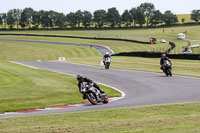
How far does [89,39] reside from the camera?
113m

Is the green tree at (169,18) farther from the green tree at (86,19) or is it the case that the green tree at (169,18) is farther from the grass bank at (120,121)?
the grass bank at (120,121)

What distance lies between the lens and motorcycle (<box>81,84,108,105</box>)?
1605 cm

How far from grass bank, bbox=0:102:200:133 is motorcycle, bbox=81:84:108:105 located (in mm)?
2705

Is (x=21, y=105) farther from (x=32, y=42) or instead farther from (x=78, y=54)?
(x=32, y=42)

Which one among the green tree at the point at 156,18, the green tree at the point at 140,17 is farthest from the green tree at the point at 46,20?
the green tree at the point at 156,18

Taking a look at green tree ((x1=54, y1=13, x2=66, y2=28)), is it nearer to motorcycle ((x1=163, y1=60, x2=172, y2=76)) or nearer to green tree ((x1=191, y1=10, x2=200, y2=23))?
green tree ((x1=191, y1=10, x2=200, y2=23))

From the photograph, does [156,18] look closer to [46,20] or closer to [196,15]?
[196,15]

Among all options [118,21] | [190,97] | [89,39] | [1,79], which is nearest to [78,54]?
[89,39]

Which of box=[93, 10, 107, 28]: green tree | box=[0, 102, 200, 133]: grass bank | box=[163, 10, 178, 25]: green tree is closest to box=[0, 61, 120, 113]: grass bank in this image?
box=[0, 102, 200, 133]: grass bank

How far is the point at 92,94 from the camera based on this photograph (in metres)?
16.3

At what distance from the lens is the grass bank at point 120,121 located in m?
9.92

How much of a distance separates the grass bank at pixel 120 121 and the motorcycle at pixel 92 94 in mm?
2705

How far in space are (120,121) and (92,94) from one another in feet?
17.0

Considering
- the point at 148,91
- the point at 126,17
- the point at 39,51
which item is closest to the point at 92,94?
the point at 148,91
